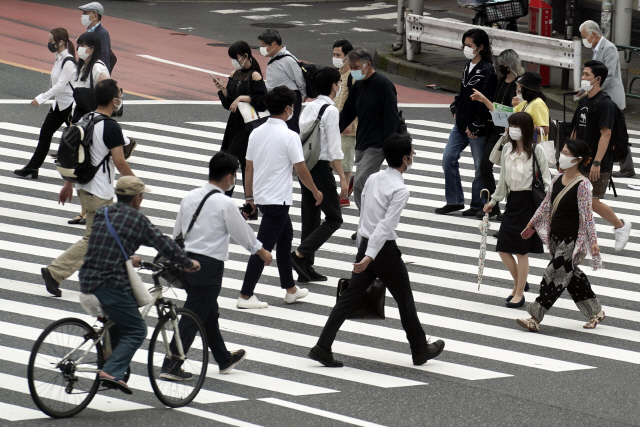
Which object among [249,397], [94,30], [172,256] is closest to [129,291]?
[172,256]

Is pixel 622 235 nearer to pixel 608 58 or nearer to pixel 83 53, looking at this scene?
pixel 608 58

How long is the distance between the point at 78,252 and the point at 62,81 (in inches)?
163

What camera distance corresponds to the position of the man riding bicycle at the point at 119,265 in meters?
6.44

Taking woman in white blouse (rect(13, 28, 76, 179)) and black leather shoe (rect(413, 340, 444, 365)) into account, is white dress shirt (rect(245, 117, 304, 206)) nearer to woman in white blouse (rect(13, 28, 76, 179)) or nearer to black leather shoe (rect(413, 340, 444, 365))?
black leather shoe (rect(413, 340, 444, 365))

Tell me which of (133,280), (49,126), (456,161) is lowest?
(456,161)

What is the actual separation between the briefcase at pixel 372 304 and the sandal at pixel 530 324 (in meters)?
1.59

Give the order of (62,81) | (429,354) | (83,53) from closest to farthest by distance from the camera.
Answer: (429,354) → (83,53) → (62,81)

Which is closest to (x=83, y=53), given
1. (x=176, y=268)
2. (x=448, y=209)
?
(x=448, y=209)

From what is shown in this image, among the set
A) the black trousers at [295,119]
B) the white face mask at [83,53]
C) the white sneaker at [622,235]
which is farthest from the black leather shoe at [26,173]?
the white sneaker at [622,235]

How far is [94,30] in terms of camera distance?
13523 mm

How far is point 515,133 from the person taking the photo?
30.0 feet

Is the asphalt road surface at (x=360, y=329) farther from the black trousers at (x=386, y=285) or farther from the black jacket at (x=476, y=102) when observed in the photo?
the black jacket at (x=476, y=102)

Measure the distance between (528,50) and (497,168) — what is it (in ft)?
15.6

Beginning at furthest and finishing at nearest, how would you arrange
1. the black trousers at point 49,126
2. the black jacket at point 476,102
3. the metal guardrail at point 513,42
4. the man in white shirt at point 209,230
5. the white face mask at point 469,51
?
1. the metal guardrail at point 513,42
2. the black trousers at point 49,126
3. the white face mask at point 469,51
4. the black jacket at point 476,102
5. the man in white shirt at point 209,230
